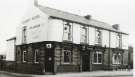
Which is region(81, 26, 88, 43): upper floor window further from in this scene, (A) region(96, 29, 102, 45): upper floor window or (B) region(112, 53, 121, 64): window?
(B) region(112, 53, 121, 64): window

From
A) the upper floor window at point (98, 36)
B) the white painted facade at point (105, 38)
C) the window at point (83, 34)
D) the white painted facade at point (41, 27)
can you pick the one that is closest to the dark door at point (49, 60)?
the white painted facade at point (41, 27)

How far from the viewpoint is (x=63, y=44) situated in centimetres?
1444

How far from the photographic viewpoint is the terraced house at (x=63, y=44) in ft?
44.6

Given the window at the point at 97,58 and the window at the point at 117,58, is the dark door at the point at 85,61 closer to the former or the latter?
the window at the point at 97,58

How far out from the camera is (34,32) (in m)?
13.5

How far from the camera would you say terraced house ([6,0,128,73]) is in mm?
13602

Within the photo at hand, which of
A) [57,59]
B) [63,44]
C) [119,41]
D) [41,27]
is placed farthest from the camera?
[119,41]

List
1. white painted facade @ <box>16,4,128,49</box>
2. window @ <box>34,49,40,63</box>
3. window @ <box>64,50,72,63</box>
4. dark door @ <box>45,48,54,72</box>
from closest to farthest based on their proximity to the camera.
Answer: white painted facade @ <box>16,4,128,49</box>, dark door @ <box>45,48,54,72</box>, window @ <box>34,49,40,63</box>, window @ <box>64,50,72,63</box>

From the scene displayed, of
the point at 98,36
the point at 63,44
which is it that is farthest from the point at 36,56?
the point at 98,36

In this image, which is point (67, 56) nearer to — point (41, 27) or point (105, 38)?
point (41, 27)

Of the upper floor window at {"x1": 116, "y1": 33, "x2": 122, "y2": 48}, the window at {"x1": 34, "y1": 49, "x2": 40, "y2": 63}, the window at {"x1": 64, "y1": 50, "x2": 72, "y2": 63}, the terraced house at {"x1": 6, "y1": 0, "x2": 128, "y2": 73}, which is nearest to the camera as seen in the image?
the terraced house at {"x1": 6, "y1": 0, "x2": 128, "y2": 73}

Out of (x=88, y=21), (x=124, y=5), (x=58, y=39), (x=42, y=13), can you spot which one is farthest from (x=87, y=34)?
(x=124, y=5)

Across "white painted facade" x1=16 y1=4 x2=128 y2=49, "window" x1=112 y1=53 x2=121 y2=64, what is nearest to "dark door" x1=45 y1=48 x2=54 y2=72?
"white painted facade" x1=16 y1=4 x2=128 y2=49

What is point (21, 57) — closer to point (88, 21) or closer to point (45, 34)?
point (45, 34)
